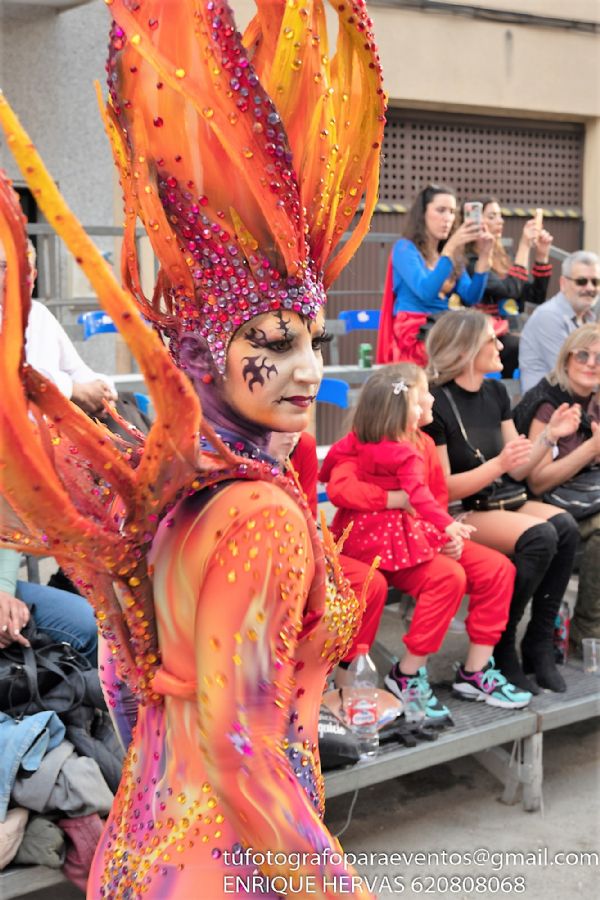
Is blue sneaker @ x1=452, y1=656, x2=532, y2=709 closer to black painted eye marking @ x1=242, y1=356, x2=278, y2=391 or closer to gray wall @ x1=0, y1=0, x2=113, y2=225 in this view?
black painted eye marking @ x1=242, y1=356, x2=278, y2=391

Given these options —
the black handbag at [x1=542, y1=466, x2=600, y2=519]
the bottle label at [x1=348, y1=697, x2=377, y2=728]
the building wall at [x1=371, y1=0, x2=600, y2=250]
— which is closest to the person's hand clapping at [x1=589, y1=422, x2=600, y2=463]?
the black handbag at [x1=542, y1=466, x2=600, y2=519]

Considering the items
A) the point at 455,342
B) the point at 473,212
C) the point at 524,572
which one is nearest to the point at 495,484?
the point at 524,572

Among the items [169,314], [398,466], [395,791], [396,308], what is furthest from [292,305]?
[396,308]

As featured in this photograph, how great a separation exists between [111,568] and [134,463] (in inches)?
5.5

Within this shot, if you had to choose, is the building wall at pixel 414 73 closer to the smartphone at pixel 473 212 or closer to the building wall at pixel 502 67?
the building wall at pixel 502 67

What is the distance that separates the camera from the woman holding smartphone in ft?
18.4

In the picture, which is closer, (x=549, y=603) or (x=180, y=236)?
(x=180, y=236)

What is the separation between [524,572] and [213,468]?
9.49ft

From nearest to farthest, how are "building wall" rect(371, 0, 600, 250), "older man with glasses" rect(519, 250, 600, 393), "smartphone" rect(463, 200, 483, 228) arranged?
"smartphone" rect(463, 200, 483, 228) → "older man with glasses" rect(519, 250, 600, 393) → "building wall" rect(371, 0, 600, 250)

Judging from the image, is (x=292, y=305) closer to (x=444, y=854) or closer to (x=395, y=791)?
(x=444, y=854)

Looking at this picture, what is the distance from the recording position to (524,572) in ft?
13.0

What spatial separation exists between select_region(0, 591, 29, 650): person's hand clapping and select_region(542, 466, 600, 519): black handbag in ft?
8.20

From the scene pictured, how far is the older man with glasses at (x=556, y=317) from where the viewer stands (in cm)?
534

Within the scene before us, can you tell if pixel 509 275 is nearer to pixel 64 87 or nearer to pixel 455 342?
pixel 455 342
